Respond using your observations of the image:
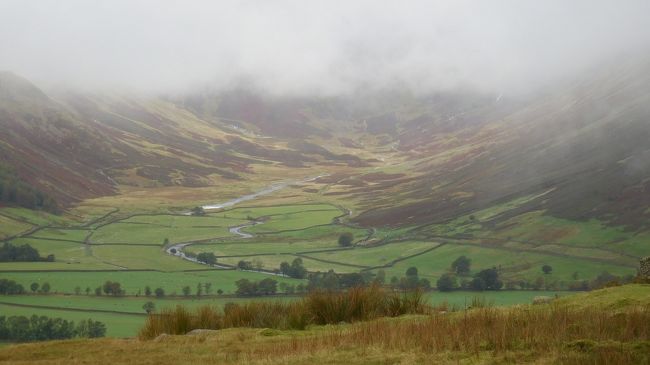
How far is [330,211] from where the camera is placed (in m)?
145

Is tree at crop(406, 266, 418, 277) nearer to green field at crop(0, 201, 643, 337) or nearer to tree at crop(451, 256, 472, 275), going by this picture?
green field at crop(0, 201, 643, 337)

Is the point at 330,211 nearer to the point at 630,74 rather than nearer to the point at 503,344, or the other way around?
the point at 630,74

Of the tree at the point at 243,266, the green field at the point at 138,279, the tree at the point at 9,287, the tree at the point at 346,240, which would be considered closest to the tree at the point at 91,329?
the green field at the point at 138,279

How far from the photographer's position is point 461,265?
276 ft

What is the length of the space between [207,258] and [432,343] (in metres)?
84.6

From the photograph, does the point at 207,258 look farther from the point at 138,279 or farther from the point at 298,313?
the point at 298,313

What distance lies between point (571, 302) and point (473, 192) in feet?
421

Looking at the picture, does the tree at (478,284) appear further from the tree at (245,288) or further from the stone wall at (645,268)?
the stone wall at (645,268)

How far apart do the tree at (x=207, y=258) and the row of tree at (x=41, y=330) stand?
40650mm

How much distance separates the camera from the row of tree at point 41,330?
46.0 metres

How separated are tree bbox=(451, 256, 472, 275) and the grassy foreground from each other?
229ft

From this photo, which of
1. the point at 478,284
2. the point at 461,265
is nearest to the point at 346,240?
the point at 461,265

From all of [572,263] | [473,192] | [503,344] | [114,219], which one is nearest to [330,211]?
[473,192]

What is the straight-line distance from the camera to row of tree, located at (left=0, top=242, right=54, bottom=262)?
89.2 m
